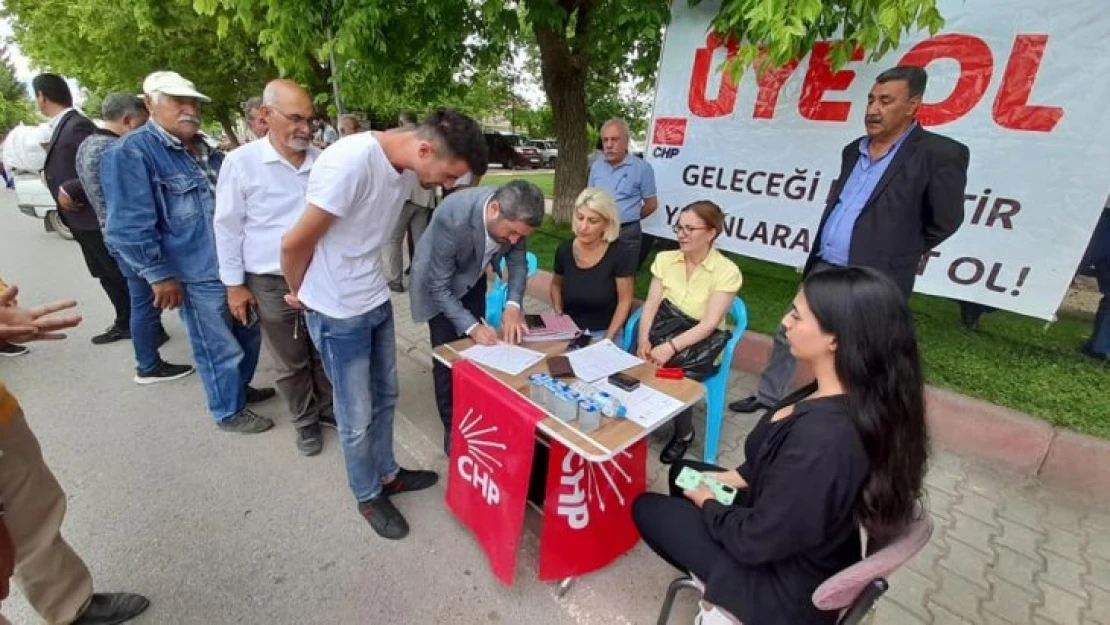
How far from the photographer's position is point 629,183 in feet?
13.7

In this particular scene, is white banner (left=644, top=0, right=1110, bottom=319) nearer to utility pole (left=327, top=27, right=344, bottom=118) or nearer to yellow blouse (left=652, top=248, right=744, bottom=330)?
yellow blouse (left=652, top=248, right=744, bottom=330)

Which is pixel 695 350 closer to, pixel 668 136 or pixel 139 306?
pixel 668 136

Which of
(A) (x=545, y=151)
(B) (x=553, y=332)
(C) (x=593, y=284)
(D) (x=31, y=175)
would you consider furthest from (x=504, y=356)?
(A) (x=545, y=151)

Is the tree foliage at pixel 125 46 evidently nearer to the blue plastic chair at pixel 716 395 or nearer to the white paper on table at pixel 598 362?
the white paper on table at pixel 598 362

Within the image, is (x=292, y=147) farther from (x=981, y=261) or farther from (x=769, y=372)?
(x=981, y=261)

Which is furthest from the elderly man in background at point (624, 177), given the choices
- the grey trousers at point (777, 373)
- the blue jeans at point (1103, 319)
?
the blue jeans at point (1103, 319)

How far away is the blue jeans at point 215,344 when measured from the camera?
8.85ft

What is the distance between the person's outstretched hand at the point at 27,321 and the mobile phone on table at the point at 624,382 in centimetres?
164

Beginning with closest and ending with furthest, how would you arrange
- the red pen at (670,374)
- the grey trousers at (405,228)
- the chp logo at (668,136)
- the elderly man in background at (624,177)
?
1. the red pen at (670,374)
2. the elderly man in background at (624,177)
3. the chp logo at (668,136)
4. the grey trousers at (405,228)

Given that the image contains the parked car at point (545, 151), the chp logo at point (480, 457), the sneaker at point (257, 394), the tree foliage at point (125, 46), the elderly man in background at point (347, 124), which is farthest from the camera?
the parked car at point (545, 151)

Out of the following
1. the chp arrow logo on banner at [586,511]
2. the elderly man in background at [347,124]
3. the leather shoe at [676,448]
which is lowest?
the leather shoe at [676,448]

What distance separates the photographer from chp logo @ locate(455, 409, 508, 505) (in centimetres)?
191

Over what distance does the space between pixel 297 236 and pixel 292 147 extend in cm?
88

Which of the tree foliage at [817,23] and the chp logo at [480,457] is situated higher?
the tree foliage at [817,23]
